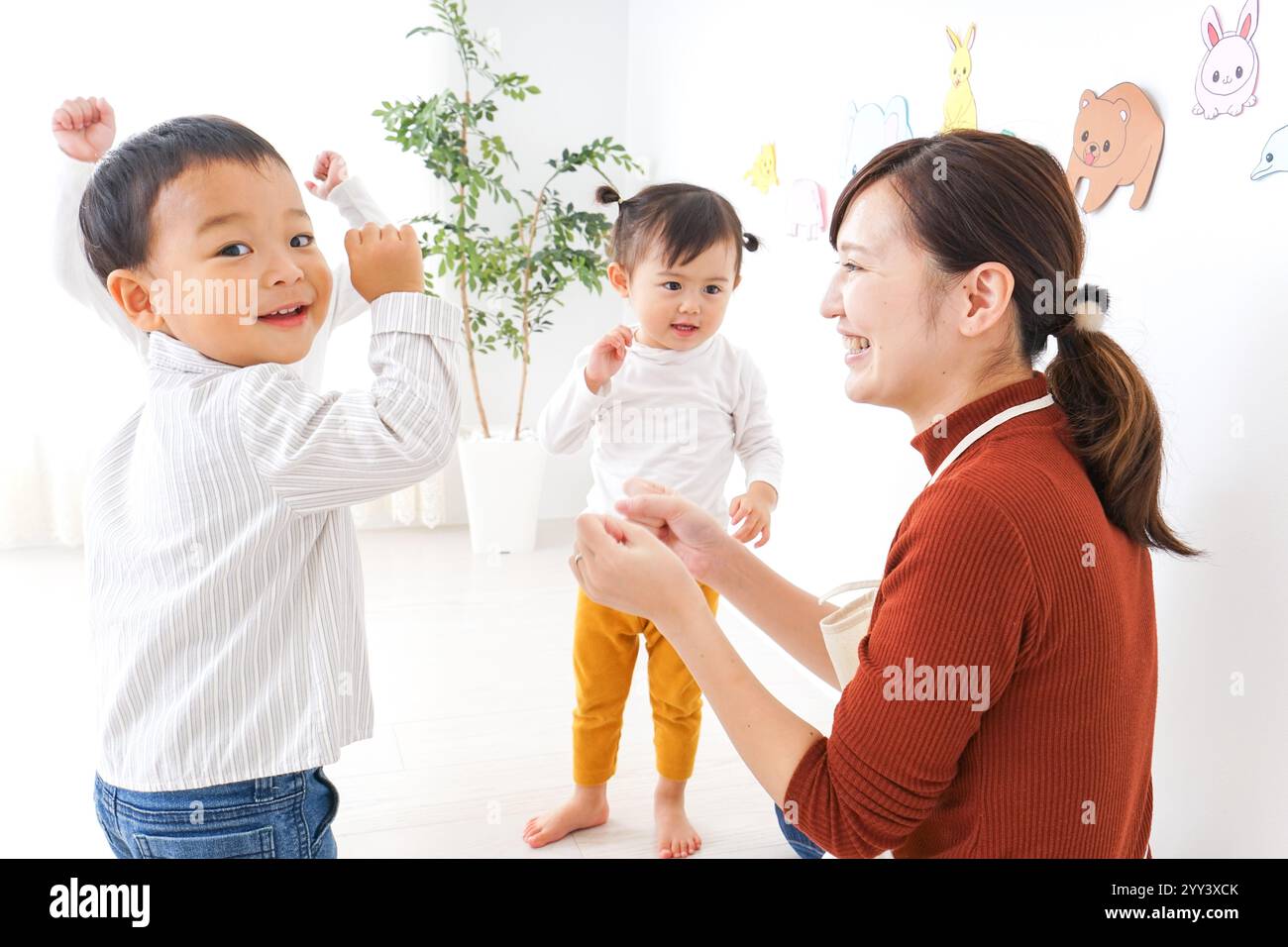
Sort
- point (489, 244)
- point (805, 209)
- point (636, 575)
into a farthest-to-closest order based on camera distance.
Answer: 1. point (489, 244)
2. point (805, 209)
3. point (636, 575)

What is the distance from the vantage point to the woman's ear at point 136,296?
1125mm

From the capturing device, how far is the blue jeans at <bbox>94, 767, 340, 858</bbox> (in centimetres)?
111

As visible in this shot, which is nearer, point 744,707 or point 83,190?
point 744,707

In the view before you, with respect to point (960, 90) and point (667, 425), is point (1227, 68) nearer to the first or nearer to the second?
point (960, 90)

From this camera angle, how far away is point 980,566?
95 centimetres

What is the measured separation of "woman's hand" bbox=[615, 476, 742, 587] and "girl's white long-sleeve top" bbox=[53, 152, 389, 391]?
1.53 feet

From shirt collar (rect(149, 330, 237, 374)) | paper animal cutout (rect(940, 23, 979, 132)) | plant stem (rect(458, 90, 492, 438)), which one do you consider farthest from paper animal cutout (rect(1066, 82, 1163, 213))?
plant stem (rect(458, 90, 492, 438))

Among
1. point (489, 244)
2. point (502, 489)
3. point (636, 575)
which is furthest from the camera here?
point (502, 489)

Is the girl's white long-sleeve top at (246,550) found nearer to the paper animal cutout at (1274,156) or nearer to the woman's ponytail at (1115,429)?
the woman's ponytail at (1115,429)

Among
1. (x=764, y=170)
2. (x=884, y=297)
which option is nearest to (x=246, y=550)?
(x=884, y=297)

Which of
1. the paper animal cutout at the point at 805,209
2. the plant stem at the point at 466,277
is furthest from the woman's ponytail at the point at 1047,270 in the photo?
the plant stem at the point at 466,277

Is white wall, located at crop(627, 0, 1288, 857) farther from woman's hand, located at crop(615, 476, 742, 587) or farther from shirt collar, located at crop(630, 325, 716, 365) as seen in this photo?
woman's hand, located at crop(615, 476, 742, 587)

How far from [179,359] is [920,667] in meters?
0.84

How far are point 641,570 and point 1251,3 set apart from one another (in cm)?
105
